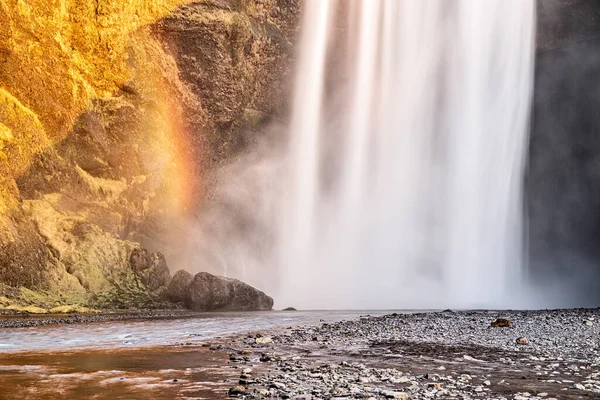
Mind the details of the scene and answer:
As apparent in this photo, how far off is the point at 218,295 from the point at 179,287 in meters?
2.27

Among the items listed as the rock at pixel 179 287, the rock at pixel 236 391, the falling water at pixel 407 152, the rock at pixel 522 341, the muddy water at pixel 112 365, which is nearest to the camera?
the rock at pixel 236 391

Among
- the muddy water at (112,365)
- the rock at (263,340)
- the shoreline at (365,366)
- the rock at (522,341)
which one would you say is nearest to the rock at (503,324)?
the shoreline at (365,366)

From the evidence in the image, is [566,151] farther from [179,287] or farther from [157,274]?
[157,274]

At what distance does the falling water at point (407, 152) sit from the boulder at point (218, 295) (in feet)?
27.7

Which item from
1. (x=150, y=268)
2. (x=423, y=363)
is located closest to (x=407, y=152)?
(x=150, y=268)

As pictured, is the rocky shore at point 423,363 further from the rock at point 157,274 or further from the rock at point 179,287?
the rock at point 157,274

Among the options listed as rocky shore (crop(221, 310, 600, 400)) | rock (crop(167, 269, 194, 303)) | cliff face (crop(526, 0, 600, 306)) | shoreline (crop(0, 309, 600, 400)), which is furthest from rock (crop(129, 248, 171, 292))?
cliff face (crop(526, 0, 600, 306))

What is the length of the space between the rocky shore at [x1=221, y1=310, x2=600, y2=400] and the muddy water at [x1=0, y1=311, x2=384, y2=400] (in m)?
0.58

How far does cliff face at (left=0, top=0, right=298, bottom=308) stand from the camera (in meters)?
32.8

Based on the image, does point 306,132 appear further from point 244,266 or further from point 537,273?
point 537,273

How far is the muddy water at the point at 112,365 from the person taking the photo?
791 centimetres

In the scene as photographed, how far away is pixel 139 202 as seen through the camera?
40.8m

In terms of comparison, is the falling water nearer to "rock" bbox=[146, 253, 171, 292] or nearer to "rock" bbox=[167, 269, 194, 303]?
"rock" bbox=[146, 253, 171, 292]

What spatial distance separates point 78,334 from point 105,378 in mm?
8786
